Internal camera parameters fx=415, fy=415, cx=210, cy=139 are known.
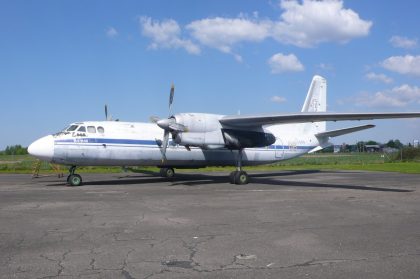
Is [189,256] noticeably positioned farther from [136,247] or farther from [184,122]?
[184,122]

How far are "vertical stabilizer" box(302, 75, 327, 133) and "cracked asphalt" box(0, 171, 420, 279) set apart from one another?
14617 millimetres

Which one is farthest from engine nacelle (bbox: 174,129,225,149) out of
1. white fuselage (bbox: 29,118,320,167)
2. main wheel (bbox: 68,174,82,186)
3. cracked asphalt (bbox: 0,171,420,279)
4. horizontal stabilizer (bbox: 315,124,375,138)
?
horizontal stabilizer (bbox: 315,124,375,138)

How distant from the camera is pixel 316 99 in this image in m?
28.2

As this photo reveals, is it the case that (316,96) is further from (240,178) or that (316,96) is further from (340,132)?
(240,178)

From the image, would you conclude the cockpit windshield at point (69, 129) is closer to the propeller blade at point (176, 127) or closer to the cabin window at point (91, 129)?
the cabin window at point (91, 129)

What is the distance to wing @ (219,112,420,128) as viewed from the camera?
57.9 ft

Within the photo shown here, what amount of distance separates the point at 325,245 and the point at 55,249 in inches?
185

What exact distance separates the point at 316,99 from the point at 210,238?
21.9 m

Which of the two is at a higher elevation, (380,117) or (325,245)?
(380,117)

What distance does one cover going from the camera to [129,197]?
14953 mm

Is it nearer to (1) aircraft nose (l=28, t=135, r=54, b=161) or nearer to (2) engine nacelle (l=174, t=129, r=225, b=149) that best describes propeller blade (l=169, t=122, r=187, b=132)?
(2) engine nacelle (l=174, t=129, r=225, b=149)

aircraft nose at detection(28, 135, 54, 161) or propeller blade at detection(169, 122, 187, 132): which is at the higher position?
propeller blade at detection(169, 122, 187, 132)

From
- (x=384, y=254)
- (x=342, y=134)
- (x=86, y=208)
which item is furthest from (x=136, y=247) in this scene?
(x=342, y=134)

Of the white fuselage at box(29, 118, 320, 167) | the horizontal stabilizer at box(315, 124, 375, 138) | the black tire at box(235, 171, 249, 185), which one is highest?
the horizontal stabilizer at box(315, 124, 375, 138)
